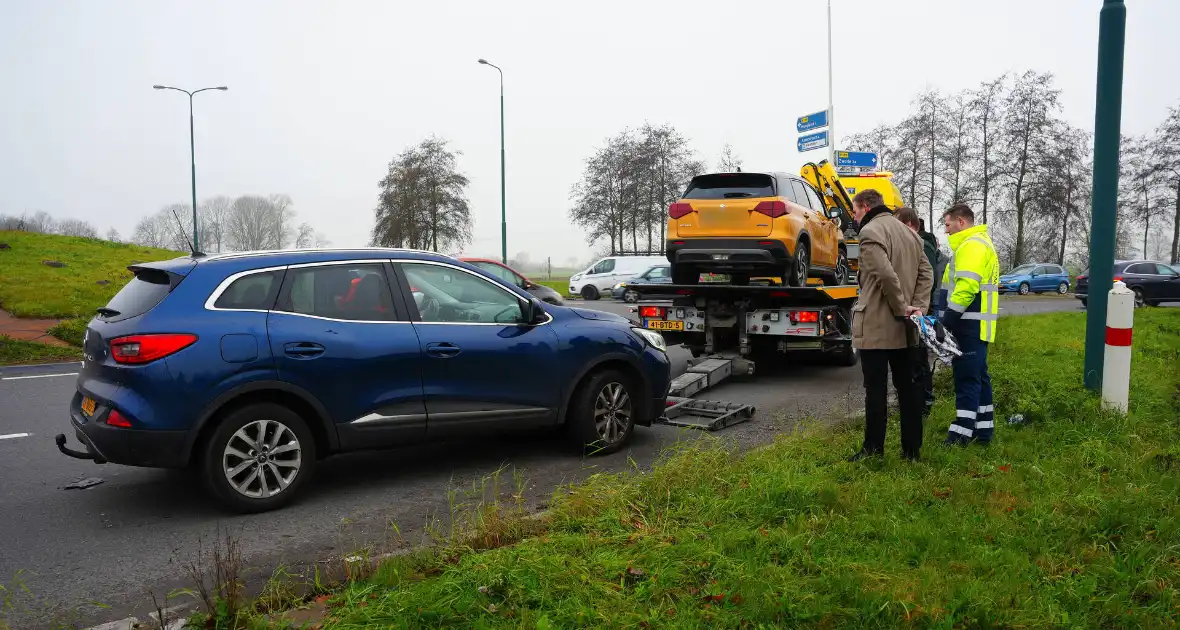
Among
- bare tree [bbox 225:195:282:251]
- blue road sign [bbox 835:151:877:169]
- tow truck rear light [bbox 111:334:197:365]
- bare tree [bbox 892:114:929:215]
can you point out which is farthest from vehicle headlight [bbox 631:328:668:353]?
bare tree [bbox 225:195:282:251]

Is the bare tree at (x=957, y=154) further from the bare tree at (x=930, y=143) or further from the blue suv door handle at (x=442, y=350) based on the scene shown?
the blue suv door handle at (x=442, y=350)

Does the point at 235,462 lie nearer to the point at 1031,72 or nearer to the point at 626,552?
the point at 626,552

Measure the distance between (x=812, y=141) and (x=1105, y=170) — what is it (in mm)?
15077

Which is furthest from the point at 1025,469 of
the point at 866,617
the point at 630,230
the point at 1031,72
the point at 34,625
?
the point at 1031,72

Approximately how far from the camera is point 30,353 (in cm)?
1295

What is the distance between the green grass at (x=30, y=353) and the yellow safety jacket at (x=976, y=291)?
1268 cm

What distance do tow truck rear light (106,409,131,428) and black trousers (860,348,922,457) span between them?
14.1 ft

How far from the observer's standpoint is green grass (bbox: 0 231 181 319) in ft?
53.0

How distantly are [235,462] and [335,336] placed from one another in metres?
0.90

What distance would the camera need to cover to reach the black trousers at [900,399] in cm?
531

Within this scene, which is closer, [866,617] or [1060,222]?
[866,617]

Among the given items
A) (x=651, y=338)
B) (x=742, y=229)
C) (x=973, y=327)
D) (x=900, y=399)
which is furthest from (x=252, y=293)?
(x=742, y=229)

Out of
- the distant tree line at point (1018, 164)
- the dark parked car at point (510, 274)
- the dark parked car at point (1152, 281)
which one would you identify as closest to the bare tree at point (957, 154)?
the distant tree line at point (1018, 164)

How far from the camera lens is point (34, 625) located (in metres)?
3.38
